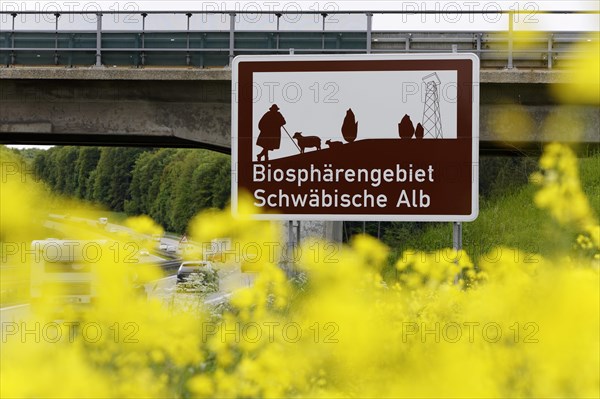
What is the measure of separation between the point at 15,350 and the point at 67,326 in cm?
27

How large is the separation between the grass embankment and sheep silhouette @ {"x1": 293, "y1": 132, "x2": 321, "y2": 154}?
2.87 m

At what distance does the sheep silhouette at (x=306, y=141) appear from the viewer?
5761 mm

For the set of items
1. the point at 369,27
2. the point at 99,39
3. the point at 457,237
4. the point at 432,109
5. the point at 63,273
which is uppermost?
the point at 369,27

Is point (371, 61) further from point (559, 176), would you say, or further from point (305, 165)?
point (559, 176)

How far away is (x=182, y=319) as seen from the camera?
158 inches

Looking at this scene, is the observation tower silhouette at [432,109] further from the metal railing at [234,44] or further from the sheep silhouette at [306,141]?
the metal railing at [234,44]

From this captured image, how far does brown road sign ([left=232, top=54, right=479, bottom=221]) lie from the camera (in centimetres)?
561

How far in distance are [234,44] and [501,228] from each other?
597cm

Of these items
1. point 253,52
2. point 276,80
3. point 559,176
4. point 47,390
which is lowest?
point 47,390

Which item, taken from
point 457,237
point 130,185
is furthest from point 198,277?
point 130,185

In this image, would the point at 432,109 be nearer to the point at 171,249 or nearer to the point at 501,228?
the point at 171,249

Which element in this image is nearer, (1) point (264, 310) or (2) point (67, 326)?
(2) point (67, 326)

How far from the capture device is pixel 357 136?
5.75 meters

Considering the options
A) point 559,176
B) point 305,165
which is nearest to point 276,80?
point 305,165
